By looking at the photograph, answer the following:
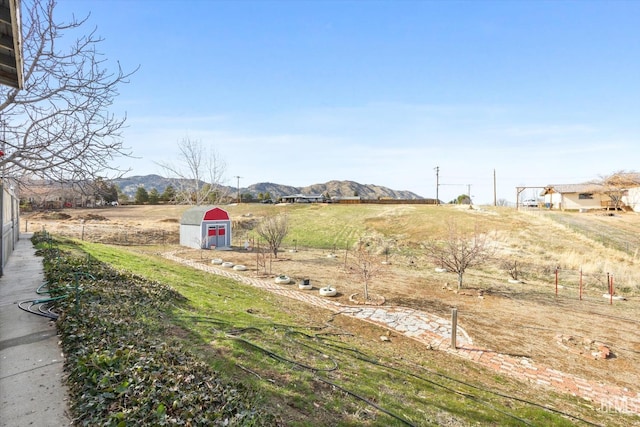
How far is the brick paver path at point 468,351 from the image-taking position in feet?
21.0

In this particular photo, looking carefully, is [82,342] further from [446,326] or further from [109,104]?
[446,326]

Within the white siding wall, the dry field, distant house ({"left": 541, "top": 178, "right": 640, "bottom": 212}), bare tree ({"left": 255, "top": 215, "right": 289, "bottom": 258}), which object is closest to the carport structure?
the dry field

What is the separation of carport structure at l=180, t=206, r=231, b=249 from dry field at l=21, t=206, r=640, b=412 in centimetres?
142

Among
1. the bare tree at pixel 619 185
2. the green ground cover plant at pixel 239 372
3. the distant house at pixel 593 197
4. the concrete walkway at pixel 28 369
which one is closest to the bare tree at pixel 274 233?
the green ground cover plant at pixel 239 372

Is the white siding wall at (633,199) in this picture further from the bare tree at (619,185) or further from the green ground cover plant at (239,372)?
the green ground cover plant at (239,372)

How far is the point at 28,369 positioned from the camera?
4.30 metres

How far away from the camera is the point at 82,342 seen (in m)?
4.68

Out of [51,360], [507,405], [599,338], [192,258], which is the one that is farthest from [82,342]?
[192,258]

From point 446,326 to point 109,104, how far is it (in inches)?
435

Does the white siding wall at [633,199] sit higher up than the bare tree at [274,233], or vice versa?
the white siding wall at [633,199]

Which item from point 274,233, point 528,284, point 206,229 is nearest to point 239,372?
point 528,284

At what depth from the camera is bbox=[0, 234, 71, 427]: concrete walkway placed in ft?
11.2

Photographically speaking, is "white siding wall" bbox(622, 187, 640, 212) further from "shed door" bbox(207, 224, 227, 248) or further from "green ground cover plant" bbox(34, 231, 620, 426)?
"shed door" bbox(207, 224, 227, 248)

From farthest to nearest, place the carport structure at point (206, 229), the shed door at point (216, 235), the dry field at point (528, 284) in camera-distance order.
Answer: the shed door at point (216, 235)
the carport structure at point (206, 229)
the dry field at point (528, 284)
